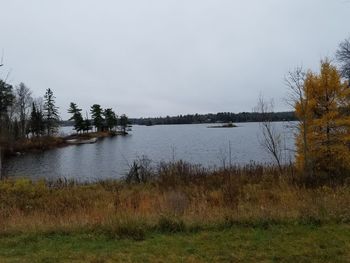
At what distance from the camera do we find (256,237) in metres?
6.25

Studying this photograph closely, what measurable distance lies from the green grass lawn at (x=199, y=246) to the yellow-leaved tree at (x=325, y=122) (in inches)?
493

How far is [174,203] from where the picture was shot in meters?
9.70

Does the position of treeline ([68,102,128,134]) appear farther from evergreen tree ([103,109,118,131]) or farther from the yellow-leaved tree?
the yellow-leaved tree

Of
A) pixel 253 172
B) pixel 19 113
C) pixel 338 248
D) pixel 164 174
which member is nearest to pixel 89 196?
pixel 164 174

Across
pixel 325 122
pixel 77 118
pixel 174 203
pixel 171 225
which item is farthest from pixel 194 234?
pixel 77 118

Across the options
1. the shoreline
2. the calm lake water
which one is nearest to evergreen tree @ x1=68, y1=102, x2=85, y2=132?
the shoreline

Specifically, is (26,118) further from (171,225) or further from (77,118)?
(171,225)

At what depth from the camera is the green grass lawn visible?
5336mm

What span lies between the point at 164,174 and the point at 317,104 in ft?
29.2

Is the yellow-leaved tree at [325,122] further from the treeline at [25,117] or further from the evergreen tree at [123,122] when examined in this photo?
the evergreen tree at [123,122]

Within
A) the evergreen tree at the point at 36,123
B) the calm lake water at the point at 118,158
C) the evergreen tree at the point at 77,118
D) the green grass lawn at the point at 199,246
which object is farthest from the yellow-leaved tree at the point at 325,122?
the evergreen tree at the point at 77,118

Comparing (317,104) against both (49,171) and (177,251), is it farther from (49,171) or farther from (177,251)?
(49,171)

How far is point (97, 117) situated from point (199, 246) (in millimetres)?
109046

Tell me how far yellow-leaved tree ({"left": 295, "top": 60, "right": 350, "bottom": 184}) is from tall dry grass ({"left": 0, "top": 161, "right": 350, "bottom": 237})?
221cm
